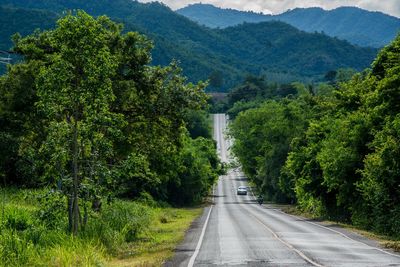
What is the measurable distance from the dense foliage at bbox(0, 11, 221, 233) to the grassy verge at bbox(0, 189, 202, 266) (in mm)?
709

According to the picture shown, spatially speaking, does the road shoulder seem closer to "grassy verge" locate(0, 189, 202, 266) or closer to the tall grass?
"grassy verge" locate(0, 189, 202, 266)

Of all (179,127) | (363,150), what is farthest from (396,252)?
(363,150)

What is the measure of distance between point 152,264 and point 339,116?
32.5 meters

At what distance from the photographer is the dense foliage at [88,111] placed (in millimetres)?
19688

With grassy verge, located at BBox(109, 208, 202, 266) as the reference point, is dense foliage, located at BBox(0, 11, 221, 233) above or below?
above

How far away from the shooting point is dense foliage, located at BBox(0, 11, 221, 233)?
64.6 ft

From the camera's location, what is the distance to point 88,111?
20.0 meters

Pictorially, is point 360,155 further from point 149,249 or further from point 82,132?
point 82,132

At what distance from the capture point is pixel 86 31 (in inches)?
774

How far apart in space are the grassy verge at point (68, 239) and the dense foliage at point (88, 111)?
2.32ft

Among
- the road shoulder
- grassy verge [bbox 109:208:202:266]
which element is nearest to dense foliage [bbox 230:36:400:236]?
the road shoulder

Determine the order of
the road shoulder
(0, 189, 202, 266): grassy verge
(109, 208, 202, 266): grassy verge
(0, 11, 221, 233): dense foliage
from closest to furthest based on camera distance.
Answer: (0, 189, 202, 266): grassy verge → the road shoulder → (109, 208, 202, 266): grassy verge → (0, 11, 221, 233): dense foliage

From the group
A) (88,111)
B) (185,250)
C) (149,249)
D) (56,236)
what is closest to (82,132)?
(88,111)

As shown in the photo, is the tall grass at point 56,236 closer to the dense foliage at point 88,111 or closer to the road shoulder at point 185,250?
the dense foliage at point 88,111
